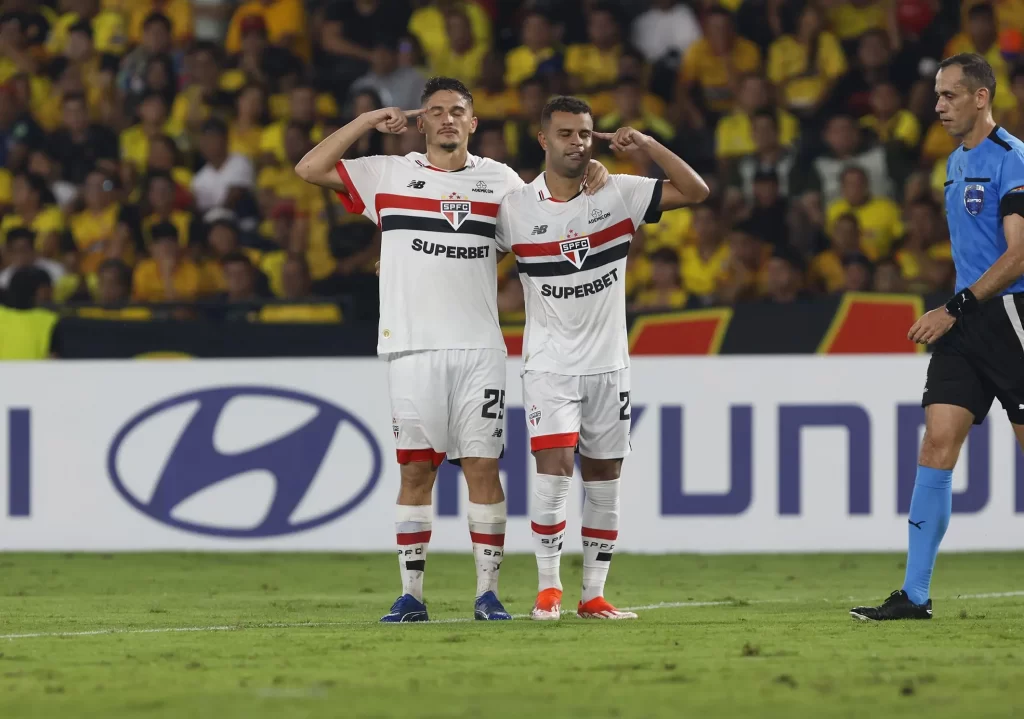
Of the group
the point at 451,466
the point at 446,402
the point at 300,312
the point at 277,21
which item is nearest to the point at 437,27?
the point at 277,21

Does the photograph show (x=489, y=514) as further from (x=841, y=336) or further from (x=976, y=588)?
(x=841, y=336)

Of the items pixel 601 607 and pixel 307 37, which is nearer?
pixel 601 607

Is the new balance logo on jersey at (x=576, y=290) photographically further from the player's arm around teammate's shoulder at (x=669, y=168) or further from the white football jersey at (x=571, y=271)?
the player's arm around teammate's shoulder at (x=669, y=168)

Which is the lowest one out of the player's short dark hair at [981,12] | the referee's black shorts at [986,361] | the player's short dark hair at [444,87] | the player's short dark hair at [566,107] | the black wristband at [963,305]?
the referee's black shorts at [986,361]

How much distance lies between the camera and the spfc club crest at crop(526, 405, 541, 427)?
Answer: 7.11 metres

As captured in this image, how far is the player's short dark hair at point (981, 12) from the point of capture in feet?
48.2

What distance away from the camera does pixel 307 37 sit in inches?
651

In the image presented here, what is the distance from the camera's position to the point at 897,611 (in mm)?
6836

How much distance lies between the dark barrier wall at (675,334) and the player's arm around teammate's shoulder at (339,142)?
14.9 ft

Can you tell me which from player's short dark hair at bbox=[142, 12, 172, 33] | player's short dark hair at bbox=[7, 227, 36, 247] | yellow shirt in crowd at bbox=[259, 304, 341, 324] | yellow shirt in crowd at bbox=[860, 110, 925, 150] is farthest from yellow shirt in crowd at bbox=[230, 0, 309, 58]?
yellow shirt in crowd at bbox=[860, 110, 925, 150]

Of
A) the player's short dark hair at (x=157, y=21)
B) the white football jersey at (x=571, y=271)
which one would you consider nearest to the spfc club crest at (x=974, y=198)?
the white football jersey at (x=571, y=271)

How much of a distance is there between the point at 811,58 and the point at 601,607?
30.7 ft

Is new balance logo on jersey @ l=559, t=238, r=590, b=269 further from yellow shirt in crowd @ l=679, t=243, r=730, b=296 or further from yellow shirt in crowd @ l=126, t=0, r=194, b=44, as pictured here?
yellow shirt in crowd @ l=126, t=0, r=194, b=44

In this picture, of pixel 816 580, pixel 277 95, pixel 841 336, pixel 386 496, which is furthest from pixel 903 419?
pixel 277 95
